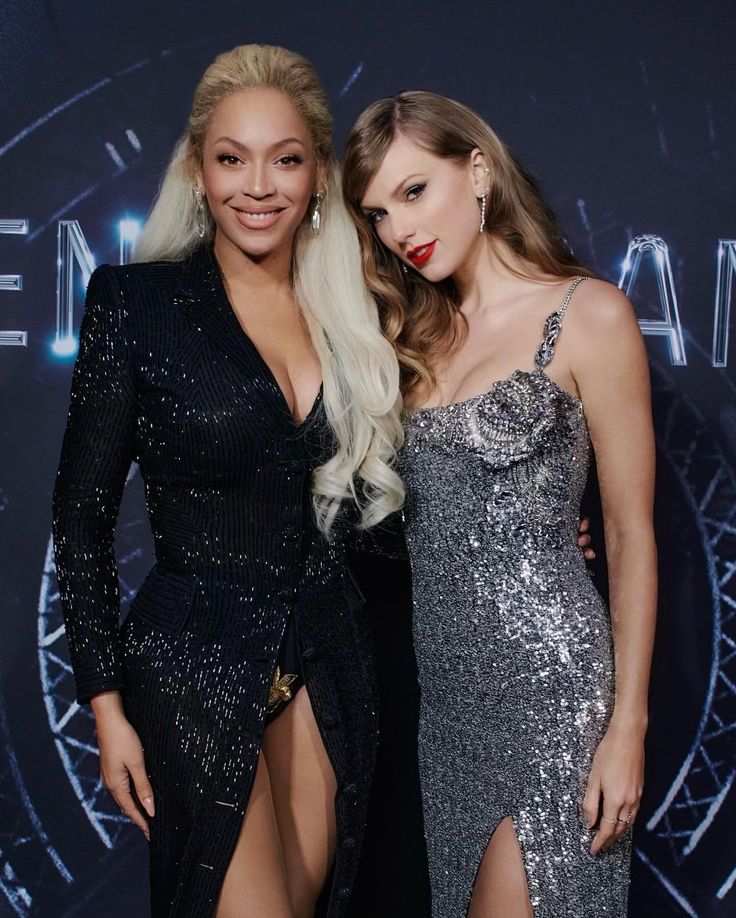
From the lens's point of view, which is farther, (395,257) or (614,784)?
(395,257)

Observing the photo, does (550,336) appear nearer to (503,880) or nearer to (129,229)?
(503,880)

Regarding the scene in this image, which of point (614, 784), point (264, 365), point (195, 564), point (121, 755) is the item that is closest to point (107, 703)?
point (121, 755)

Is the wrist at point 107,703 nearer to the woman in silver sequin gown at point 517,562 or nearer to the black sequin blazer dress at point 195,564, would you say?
the black sequin blazer dress at point 195,564

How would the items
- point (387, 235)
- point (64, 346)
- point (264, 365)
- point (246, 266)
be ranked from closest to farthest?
point (264, 365) < point (246, 266) < point (387, 235) < point (64, 346)

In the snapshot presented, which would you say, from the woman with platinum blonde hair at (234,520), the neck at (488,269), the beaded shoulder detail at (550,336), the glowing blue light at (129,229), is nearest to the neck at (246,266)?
the woman with platinum blonde hair at (234,520)

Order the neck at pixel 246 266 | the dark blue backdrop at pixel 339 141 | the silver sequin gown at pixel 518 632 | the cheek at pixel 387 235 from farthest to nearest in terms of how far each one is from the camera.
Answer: the dark blue backdrop at pixel 339 141, the cheek at pixel 387 235, the neck at pixel 246 266, the silver sequin gown at pixel 518 632

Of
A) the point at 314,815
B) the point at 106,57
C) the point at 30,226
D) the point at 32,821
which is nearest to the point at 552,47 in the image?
the point at 106,57

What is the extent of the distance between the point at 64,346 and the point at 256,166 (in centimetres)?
103

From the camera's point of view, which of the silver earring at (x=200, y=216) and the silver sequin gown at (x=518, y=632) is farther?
the silver earring at (x=200, y=216)

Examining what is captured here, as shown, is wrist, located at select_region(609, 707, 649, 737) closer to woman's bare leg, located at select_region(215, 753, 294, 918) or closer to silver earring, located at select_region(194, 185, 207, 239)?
woman's bare leg, located at select_region(215, 753, 294, 918)

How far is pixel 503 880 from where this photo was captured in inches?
81.4

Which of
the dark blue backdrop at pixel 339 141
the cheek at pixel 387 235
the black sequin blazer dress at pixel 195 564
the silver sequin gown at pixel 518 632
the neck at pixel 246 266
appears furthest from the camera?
the dark blue backdrop at pixel 339 141

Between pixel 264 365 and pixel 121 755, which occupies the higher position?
pixel 264 365

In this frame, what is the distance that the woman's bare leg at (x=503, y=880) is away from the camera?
2.04 m
